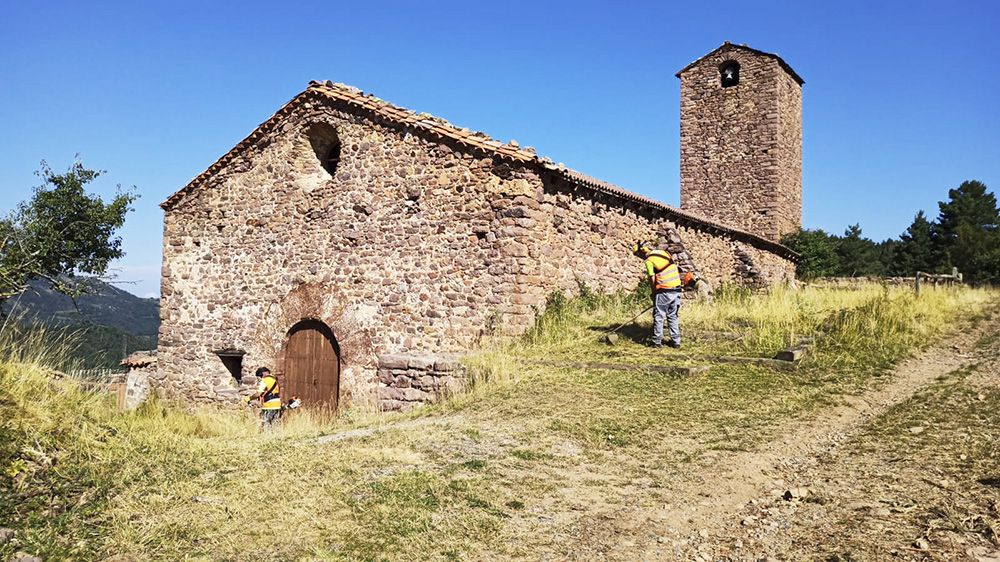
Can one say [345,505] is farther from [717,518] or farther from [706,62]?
[706,62]

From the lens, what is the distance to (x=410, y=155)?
12.3 m

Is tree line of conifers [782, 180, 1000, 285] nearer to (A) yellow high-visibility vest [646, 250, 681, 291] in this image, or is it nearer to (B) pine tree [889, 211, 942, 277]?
(B) pine tree [889, 211, 942, 277]

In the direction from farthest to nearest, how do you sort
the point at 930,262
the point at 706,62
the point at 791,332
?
the point at 930,262, the point at 706,62, the point at 791,332

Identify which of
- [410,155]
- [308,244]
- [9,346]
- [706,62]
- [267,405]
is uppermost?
[706,62]

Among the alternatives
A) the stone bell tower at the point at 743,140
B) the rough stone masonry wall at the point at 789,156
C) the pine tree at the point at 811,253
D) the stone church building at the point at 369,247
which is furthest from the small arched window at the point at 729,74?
the stone church building at the point at 369,247

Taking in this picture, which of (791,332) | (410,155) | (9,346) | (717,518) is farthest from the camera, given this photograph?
(410,155)

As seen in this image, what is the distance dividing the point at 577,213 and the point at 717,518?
8543 mm

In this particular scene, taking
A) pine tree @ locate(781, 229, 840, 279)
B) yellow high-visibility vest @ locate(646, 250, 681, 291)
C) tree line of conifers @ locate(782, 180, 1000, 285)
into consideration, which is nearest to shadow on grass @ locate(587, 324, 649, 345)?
yellow high-visibility vest @ locate(646, 250, 681, 291)

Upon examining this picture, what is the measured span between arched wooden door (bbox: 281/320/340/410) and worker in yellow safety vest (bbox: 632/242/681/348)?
6.05 metres

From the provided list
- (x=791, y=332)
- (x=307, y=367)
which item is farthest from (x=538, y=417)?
(x=307, y=367)

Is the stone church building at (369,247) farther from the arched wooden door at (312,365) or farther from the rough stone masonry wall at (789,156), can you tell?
the rough stone masonry wall at (789,156)

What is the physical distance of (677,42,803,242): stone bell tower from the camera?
23531 mm

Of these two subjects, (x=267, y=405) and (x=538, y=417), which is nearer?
(x=538, y=417)

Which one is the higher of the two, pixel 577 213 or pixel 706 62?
pixel 706 62
